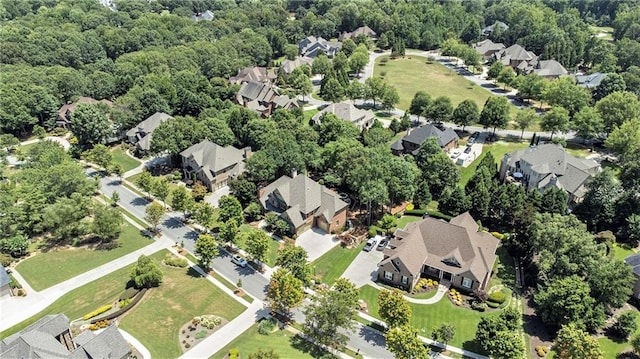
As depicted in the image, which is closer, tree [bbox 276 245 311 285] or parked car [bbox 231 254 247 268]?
tree [bbox 276 245 311 285]

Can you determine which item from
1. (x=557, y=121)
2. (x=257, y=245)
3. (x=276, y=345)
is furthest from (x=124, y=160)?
(x=557, y=121)

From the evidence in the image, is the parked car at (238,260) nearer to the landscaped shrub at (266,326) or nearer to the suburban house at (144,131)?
the landscaped shrub at (266,326)

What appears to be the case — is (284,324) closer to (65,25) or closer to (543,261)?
(543,261)

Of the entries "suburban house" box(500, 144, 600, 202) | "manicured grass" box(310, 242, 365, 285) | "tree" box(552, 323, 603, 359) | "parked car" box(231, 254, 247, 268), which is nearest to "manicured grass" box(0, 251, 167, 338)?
"parked car" box(231, 254, 247, 268)

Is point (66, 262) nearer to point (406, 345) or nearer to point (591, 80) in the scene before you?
point (406, 345)

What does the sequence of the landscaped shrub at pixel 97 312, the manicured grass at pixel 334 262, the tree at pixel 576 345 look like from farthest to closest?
the manicured grass at pixel 334 262
the landscaped shrub at pixel 97 312
the tree at pixel 576 345

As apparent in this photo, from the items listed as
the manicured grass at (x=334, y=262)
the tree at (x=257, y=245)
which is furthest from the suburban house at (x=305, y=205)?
the tree at (x=257, y=245)

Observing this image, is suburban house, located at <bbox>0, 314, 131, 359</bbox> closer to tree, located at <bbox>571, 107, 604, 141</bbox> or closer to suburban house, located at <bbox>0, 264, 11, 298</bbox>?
suburban house, located at <bbox>0, 264, 11, 298</bbox>
